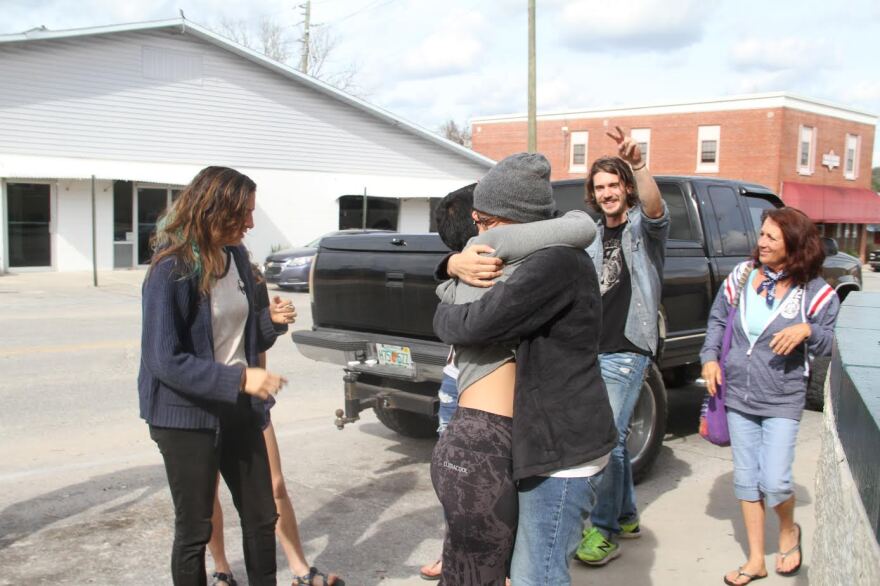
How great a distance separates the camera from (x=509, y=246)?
98.5 inches

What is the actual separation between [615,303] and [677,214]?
8.05ft

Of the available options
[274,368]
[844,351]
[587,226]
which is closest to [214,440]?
[587,226]

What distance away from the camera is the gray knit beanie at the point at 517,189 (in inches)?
102

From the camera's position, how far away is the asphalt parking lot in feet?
13.8

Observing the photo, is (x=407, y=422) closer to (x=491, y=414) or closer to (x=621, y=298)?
(x=621, y=298)

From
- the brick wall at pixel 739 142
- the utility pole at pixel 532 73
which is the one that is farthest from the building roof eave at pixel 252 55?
the utility pole at pixel 532 73

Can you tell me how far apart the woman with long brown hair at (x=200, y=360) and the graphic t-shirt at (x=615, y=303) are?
1.83 meters

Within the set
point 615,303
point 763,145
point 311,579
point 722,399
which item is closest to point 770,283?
point 722,399

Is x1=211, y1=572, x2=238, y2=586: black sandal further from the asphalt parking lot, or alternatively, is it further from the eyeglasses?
the eyeglasses

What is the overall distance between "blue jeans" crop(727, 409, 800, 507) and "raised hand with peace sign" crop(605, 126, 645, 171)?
131cm

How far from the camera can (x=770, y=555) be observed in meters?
4.45

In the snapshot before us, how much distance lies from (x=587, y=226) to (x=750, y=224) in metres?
4.65

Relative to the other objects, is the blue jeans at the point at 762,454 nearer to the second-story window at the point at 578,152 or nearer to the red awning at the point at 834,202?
the red awning at the point at 834,202

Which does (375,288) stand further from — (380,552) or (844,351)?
(844,351)
